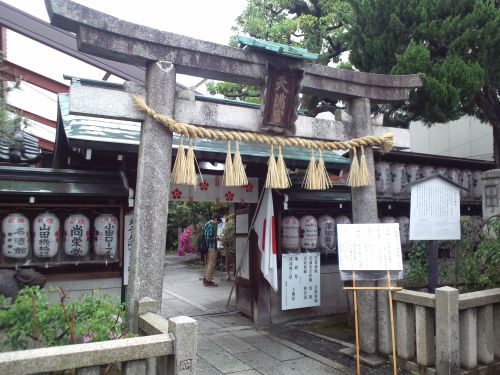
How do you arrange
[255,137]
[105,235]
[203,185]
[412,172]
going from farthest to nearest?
1. [412,172]
2. [203,185]
3. [105,235]
4. [255,137]

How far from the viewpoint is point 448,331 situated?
17.0ft

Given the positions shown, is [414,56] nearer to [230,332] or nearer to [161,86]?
[161,86]

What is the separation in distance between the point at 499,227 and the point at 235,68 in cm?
484

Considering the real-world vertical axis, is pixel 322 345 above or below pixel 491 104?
below

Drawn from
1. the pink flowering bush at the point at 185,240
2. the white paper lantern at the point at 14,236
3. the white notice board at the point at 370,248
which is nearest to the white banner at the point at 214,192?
the white paper lantern at the point at 14,236

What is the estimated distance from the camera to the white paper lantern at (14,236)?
5.86 meters

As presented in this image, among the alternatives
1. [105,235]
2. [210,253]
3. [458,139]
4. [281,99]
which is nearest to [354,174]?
[281,99]

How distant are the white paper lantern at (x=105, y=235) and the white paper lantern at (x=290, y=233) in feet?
11.5

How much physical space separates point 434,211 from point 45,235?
6.05m

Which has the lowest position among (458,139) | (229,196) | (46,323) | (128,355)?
(128,355)

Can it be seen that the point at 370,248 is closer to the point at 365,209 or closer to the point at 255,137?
the point at 365,209

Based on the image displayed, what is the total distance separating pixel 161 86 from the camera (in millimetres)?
5047

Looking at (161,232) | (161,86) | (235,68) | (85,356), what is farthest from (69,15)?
(85,356)

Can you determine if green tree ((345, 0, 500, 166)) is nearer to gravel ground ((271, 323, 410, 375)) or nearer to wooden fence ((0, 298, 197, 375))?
gravel ground ((271, 323, 410, 375))
